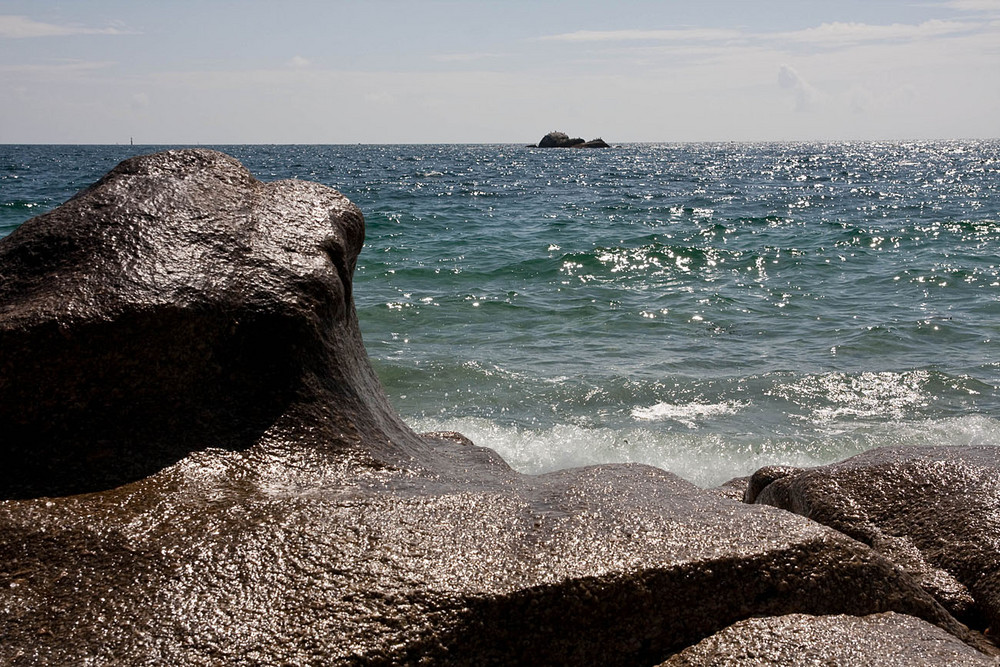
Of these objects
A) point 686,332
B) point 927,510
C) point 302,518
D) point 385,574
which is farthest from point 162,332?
point 686,332

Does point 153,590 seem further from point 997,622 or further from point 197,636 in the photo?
point 997,622

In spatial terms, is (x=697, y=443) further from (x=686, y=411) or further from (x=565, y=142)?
(x=565, y=142)

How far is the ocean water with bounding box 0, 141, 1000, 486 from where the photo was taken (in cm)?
663

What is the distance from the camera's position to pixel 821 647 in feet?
6.52

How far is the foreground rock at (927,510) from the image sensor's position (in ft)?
8.92

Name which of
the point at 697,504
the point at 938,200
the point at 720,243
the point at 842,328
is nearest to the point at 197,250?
the point at 697,504

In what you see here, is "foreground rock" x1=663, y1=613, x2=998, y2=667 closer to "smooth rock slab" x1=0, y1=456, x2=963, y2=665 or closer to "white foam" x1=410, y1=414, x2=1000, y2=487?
"smooth rock slab" x1=0, y1=456, x2=963, y2=665

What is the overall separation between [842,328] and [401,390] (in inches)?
209

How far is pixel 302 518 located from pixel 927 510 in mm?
2192

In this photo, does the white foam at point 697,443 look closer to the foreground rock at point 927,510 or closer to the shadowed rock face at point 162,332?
the foreground rock at point 927,510

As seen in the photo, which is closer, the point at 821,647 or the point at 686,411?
the point at 821,647

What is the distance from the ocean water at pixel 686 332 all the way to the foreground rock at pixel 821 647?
12.5ft

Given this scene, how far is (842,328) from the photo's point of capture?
32.1 ft

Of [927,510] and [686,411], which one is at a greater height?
[927,510]
